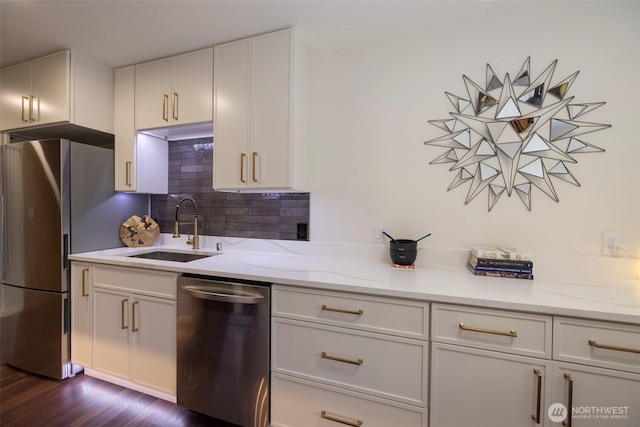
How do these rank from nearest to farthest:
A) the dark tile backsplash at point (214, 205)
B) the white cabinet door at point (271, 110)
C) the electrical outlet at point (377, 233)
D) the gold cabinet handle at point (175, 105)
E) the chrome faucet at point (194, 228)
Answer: the white cabinet door at point (271, 110), the electrical outlet at point (377, 233), the gold cabinet handle at point (175, 105), the dark tile backsplash at point (214, 205), the chrome faucet at point (194, 228)

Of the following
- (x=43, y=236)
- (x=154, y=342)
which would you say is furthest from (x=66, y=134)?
(x=154, y=342)

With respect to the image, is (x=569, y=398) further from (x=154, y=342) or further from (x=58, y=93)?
Answer: (x=58, y=93)

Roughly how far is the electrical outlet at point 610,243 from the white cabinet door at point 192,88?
A: 247cm

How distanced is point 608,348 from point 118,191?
9.96 feet

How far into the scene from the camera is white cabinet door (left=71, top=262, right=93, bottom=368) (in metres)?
1.86

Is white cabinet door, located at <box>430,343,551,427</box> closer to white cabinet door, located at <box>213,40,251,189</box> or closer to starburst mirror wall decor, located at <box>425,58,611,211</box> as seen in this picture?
starburst mirror wall decor, located at <box>425,58,611,211</box>

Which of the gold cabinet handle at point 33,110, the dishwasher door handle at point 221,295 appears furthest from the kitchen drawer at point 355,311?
the gold cabinet handle at point 33,110

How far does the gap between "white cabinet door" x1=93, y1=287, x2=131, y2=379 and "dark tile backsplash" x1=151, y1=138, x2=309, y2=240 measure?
2.31 ft

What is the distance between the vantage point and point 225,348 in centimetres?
144

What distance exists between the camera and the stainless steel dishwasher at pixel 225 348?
139 centimetres

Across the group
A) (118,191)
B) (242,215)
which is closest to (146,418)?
(242,215)

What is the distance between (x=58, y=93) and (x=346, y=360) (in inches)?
106

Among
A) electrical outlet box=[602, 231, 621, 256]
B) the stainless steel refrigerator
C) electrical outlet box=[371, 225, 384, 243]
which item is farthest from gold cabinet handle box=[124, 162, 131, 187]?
electrical outlet box=[602, 231, 621, 256]

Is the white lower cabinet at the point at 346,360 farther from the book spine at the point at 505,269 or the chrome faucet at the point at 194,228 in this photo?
the chrome faucet at the point at 194,228
